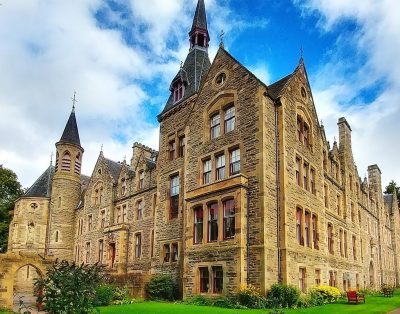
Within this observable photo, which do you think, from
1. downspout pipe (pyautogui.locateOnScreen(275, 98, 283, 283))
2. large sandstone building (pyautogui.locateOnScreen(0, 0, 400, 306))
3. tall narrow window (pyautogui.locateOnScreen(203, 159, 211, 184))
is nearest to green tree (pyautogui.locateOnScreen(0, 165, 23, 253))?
large sandstone building (pyautogui.locateOnScreen(0, 0, 400, 306))

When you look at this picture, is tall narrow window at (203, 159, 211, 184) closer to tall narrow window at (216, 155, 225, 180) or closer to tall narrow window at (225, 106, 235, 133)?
tall narrow window at (216, 155, 225, 180)

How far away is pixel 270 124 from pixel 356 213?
18733mm

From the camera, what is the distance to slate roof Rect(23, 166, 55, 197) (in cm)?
4541

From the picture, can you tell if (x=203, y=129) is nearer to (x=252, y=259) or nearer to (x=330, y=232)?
(x=252, y=259)

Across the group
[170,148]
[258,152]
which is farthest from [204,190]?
[170,148]

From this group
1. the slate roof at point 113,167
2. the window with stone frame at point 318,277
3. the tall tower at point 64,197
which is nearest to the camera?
the window with stone frame at point 318,277

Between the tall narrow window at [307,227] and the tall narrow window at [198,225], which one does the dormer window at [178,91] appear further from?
the tall narrow window at [307,227]

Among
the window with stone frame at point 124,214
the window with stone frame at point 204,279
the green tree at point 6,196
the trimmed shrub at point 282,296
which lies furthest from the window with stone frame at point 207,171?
the green tree at point 6,196

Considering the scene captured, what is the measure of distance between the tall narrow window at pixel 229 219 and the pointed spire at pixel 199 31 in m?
16.9

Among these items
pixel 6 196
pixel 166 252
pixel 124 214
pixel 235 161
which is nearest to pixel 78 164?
pixel 6 196

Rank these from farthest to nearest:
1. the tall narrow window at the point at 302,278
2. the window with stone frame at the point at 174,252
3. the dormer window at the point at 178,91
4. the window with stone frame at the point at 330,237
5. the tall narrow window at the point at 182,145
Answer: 1. the dormer window at the point at 178,91
2. the window with stone frame at the point at 330,237
3. the tall narrow window at the point at 182,145
4. the window with stone frame at the point at 174,252
5. the tall narrow window at the point at 302,278

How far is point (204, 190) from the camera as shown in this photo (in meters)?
22.8

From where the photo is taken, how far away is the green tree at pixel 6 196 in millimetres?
49625

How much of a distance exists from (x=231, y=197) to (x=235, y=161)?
2303 mm
